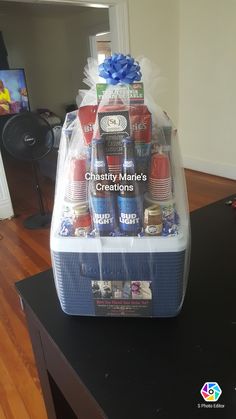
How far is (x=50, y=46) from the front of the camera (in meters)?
5.50

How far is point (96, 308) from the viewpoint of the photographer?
57cm

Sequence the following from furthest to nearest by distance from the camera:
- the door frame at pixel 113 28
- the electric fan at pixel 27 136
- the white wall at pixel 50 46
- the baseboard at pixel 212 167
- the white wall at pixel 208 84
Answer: the white wall at pixel 50 46 < the baseboard at pixel 212 167 < the white wall at pixel 208 84 < the door frame at pixel 113 28 < the electric fan at pixel 27 136

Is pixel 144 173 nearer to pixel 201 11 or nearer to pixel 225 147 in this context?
pixel 225 147

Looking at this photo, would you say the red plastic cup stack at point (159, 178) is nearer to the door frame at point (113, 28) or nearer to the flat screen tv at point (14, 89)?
the door frame at point (113, 28)

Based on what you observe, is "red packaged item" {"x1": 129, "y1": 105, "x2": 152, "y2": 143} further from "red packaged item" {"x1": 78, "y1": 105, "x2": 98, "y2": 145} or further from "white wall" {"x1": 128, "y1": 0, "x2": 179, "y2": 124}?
"white wall" {"x1": 128, "y1": 0, "x2": 179, "y2": 124}

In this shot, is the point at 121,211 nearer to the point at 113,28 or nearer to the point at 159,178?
the point at 159,178

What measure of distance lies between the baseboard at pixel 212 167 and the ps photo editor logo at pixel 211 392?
317 centimetres

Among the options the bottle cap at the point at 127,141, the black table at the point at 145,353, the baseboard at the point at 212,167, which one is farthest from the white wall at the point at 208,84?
the bottle cap at the point at 127,141

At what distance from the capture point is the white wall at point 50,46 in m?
5.00

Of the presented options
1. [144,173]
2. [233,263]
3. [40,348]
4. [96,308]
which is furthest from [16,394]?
[144,173]

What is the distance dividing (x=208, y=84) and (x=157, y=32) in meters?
0.76

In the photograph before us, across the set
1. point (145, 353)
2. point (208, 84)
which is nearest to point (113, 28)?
point (208, 84)

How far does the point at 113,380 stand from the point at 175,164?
1.23 ft

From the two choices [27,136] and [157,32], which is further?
[157,32]
